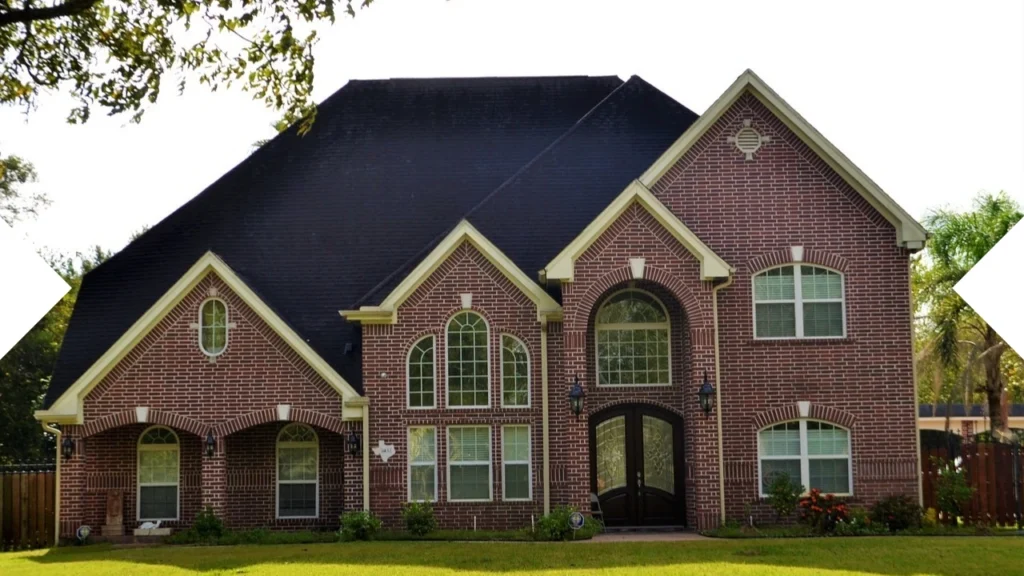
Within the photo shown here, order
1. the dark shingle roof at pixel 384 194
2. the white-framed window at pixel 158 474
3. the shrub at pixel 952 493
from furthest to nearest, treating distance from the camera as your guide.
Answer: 1. the dark shingle roof at pixel 384 194
2. the white-framed window at pixel 158 474
3. the shrub at pixel 952 493

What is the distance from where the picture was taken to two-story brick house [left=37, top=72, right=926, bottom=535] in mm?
23703

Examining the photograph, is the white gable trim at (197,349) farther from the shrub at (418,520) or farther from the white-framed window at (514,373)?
the white-framed window at (514,373)

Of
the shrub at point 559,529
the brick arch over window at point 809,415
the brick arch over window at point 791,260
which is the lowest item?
the shrub at point 559,529

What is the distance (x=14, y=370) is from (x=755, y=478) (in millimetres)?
27258

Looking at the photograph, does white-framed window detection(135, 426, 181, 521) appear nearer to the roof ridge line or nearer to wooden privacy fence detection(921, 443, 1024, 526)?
the roof ridge line

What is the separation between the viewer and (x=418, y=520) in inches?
914

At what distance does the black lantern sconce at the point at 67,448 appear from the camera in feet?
79.0

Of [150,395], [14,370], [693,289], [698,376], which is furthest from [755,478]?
[14,370]

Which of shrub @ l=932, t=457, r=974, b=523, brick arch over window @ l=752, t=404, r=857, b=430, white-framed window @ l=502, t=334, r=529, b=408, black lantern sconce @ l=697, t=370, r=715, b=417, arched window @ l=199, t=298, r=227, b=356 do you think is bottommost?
shrub @ l=932, t=457, r=974, b=523

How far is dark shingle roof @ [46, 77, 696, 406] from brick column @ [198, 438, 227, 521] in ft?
9.27

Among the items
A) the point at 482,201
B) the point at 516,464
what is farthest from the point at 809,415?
the point at 482,201

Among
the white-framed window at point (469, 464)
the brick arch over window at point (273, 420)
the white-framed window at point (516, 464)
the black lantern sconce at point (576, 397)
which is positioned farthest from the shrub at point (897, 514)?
the brick arch over window at point (273, 420)

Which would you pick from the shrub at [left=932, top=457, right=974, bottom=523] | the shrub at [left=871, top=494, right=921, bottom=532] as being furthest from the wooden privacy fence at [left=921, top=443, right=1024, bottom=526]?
the shrub at [left=871, top=494, right=921, bottom=532]

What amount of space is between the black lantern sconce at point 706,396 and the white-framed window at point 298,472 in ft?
25.3
